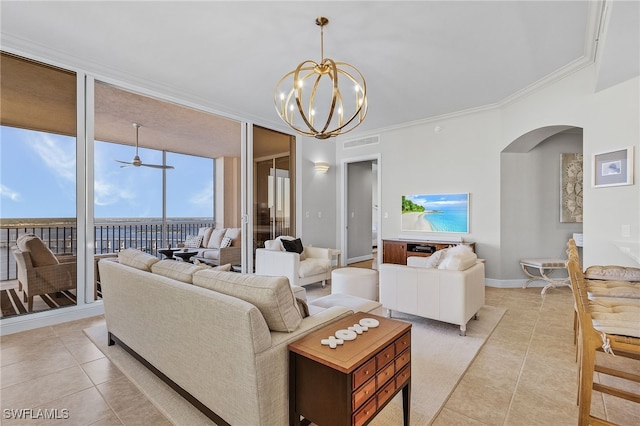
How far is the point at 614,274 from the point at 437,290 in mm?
1379

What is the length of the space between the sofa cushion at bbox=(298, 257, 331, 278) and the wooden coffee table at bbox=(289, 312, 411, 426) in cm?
279

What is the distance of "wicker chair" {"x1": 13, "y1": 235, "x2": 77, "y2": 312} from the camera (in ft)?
10.2

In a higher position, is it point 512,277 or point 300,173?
point 300,173

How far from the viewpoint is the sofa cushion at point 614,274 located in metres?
2.38

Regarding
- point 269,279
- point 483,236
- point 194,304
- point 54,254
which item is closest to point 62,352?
point 54,254

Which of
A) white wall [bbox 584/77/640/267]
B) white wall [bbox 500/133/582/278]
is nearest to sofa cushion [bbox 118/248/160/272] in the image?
white wall [bbox 584/77/640/267]

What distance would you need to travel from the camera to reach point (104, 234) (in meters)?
6.42

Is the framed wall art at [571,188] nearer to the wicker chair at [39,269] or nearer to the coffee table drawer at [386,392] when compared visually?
the coffee table drawer at [386,392]

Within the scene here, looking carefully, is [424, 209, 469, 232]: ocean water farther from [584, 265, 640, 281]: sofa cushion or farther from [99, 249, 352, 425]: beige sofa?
[99, 249, 352, 425]: beige sofa

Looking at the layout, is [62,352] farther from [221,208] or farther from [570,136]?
[570,136]

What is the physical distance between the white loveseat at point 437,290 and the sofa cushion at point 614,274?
90cm

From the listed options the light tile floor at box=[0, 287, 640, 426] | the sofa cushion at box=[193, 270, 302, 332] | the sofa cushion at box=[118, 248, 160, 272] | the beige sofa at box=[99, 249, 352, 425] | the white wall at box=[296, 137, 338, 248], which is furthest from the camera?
the white wall at box=[296, 137, 338, 248]

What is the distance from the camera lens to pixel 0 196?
3.00 metres

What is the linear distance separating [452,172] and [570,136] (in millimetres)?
1811
